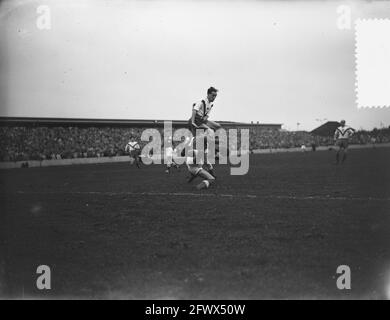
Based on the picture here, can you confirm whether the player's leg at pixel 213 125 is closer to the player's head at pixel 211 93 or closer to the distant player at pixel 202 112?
the distant player at pixel 202 112

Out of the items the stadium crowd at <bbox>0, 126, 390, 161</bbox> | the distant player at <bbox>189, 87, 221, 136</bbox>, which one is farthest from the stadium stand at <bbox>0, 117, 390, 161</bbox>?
the distant player at <bbox>189, 87, 221, 136</bbox>

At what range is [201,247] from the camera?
4949 mm

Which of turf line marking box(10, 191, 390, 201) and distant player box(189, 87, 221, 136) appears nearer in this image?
turf line marking box(10, 191, 390, 201)

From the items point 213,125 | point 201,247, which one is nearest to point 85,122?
point 213,125

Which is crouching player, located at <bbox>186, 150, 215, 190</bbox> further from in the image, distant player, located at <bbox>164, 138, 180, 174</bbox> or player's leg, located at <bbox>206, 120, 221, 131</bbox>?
distant player, located at <bbox>164, 138, 180, 174</bbox>

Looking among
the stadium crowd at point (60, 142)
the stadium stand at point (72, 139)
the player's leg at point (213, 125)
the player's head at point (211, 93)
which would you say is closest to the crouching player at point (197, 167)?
the player's leg at point (213, 125)

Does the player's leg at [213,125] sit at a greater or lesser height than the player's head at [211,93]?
lesser

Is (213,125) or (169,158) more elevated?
(169,158)

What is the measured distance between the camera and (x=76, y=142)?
39031 millimetres

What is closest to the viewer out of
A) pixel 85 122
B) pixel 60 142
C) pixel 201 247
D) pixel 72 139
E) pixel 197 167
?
pixel 201 247

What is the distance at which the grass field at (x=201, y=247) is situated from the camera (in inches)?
152

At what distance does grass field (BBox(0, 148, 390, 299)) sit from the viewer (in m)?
3.85

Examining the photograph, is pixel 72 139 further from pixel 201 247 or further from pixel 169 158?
pixel 201 247

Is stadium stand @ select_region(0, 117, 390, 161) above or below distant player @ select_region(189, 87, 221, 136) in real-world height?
above
